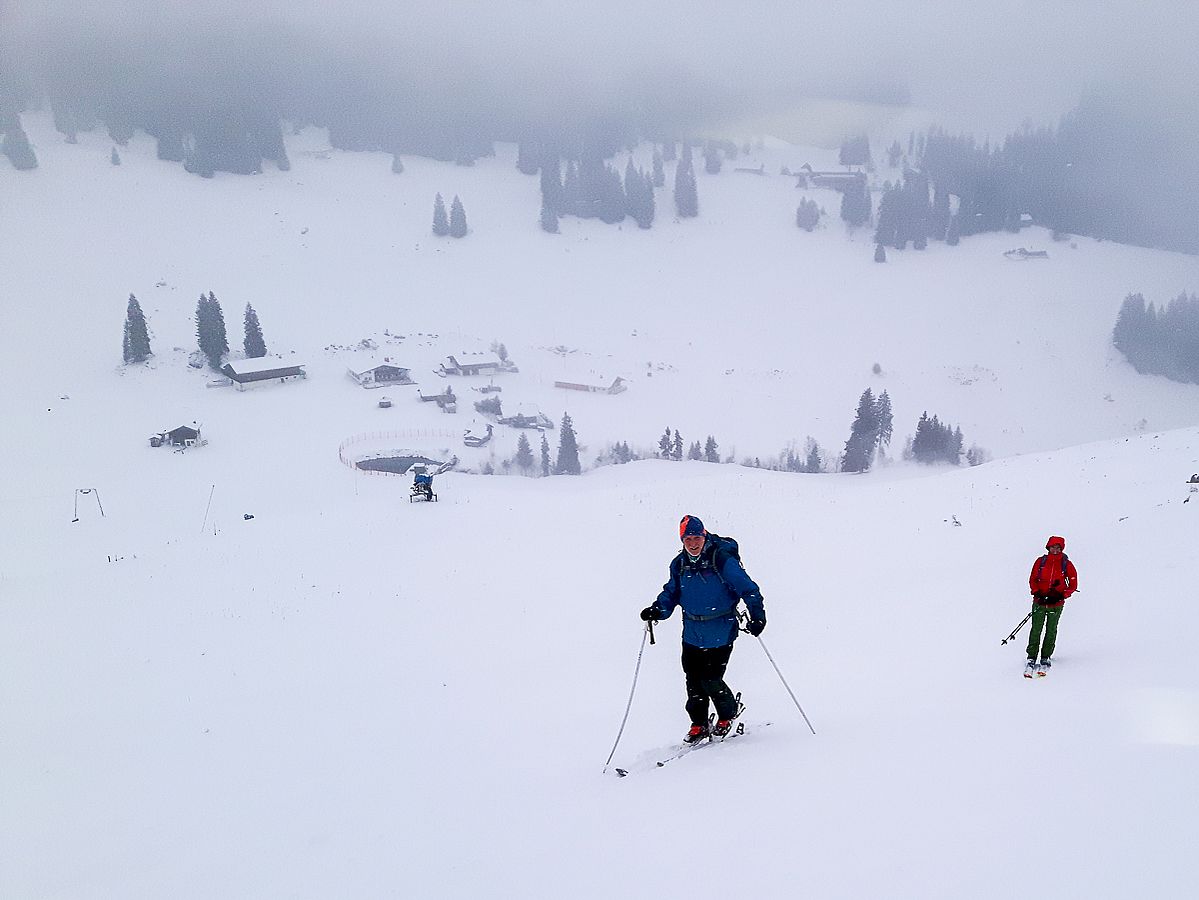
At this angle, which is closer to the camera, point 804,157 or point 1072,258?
point 1072,258

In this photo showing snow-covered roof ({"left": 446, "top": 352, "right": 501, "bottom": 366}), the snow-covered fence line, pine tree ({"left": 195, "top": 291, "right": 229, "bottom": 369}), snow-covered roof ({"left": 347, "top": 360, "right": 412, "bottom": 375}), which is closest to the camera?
the snow-covered fence line

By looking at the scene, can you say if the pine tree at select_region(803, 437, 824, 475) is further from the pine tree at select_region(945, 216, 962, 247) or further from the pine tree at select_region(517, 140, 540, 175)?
the pine tree at select_region(517, 140, 540, 175)

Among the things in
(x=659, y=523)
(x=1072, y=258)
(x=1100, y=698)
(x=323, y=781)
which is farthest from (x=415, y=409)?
(x=1072, y=258)

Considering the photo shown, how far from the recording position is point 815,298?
399 feet

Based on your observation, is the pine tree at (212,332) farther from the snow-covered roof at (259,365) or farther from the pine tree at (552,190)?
the pine tree at (552,190)

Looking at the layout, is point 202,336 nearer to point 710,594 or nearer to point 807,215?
point 710,594

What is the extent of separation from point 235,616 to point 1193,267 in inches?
6808

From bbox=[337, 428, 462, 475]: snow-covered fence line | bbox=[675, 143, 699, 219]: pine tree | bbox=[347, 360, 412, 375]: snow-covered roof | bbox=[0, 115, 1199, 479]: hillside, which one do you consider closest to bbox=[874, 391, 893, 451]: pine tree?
bbox=[0, 115, 1199, 479]: hillside

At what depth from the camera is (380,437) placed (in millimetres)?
63438

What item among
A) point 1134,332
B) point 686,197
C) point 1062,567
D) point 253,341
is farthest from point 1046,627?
point 686,197

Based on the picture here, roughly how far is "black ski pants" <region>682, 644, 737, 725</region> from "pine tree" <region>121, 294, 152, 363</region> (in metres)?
81.4

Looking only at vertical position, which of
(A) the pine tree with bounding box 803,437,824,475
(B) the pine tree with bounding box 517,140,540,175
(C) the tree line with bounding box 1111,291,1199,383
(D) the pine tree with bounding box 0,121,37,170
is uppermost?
(B) the pine tree with bounding box 517,140,540,175

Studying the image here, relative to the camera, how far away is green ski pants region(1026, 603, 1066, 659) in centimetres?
933

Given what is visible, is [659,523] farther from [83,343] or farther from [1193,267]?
[1193,267]
